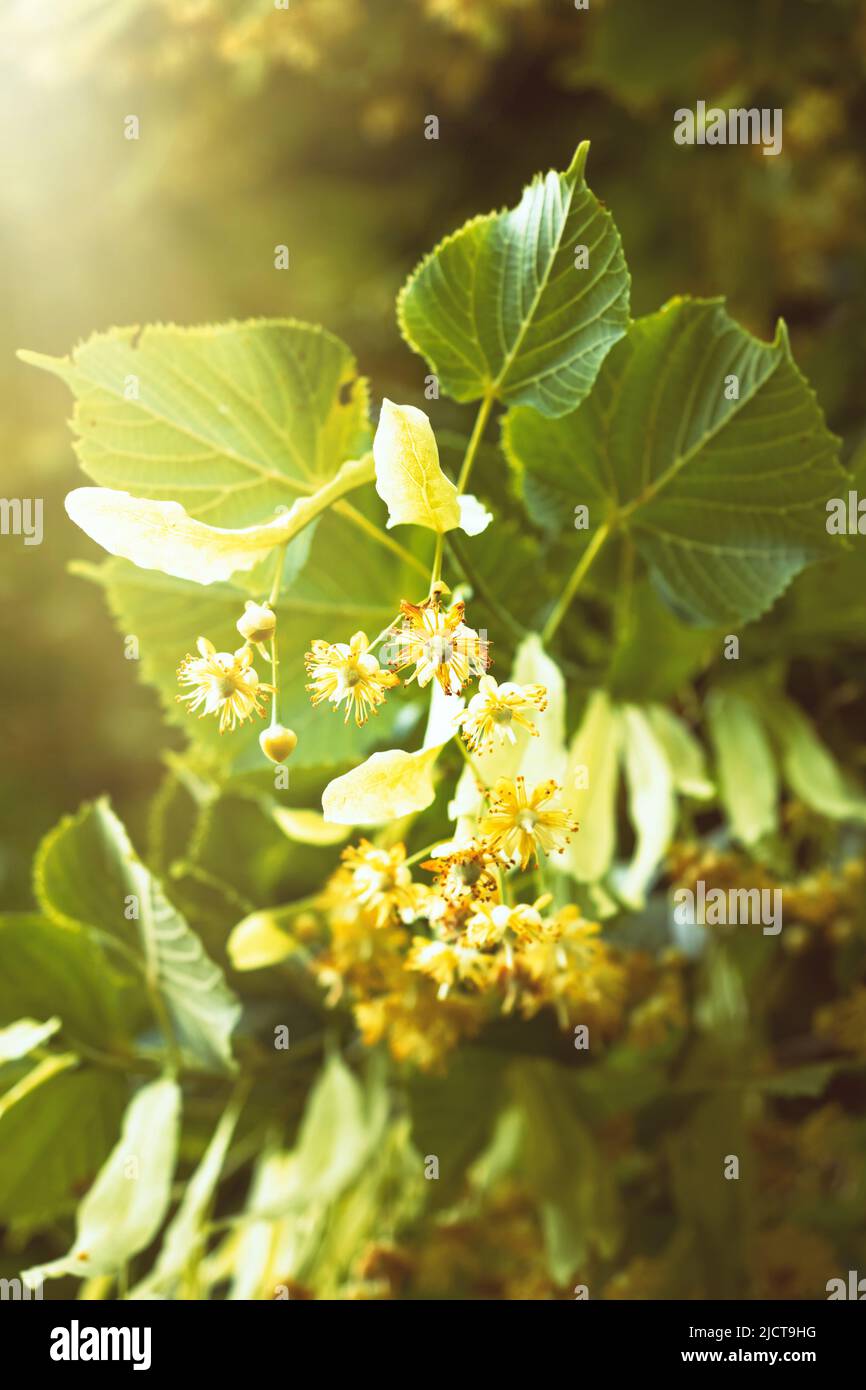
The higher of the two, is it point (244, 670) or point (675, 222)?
point (675, 222)

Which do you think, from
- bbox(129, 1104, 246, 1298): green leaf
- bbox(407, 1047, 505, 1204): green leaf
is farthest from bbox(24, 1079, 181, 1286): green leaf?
bbox(407, 1047, 505, 1204): green leaf

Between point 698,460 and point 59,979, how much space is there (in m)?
0.35

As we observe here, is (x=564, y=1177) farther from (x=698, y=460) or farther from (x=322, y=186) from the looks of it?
(x=322, y=186)

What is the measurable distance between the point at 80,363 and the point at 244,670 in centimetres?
13

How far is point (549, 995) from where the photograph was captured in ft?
1.35

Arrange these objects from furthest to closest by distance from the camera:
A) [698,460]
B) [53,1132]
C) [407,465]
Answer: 1. [53,1132]
2. [698,460]
3. [407,465]

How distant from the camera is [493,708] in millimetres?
310

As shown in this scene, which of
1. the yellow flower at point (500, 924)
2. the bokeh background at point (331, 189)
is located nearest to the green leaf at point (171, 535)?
the yellow flower at point (500, 924)

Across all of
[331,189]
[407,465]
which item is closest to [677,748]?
[407,465]

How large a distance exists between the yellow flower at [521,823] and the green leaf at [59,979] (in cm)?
25

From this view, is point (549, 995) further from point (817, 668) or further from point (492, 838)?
point (817, 668)

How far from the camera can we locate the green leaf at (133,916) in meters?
0.44

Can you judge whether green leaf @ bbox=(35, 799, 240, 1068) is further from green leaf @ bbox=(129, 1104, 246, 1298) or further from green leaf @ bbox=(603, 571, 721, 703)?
green leaf @ bbox=(603, 571, 721, 703)
